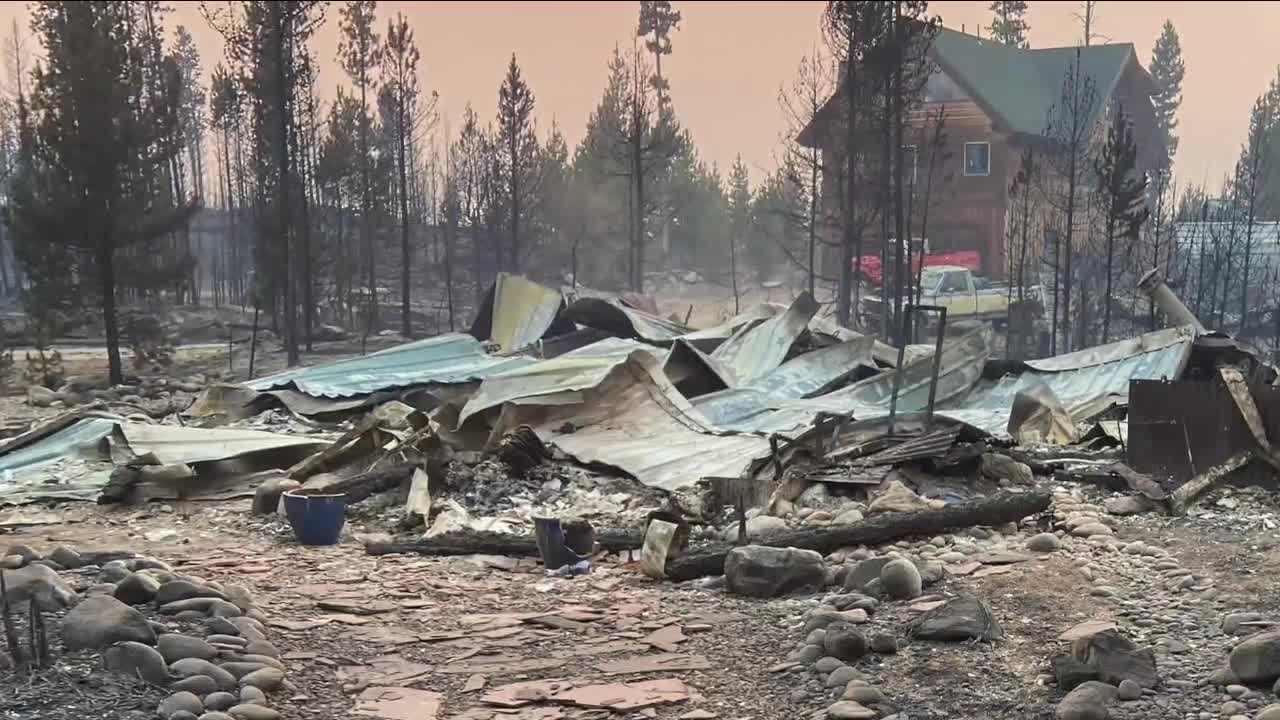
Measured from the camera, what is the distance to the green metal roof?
1362 inches

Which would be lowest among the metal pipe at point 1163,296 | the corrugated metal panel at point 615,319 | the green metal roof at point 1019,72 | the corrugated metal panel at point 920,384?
the corrugated metal panel at point 920,384

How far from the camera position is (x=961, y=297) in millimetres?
26234

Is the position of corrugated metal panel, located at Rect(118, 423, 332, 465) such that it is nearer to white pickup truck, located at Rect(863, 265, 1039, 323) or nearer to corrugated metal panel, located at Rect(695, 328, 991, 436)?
corrugated metal panel, located at Rect(695, 328, 991, 436)

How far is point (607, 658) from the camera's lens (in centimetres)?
504

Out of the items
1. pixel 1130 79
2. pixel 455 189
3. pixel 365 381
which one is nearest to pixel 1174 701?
pixel 365 381

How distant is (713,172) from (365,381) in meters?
45.2

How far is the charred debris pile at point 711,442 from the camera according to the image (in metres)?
7.45

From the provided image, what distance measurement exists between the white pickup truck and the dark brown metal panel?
56.7ft

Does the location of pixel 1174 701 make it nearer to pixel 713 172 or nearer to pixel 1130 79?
pixel 1130 79

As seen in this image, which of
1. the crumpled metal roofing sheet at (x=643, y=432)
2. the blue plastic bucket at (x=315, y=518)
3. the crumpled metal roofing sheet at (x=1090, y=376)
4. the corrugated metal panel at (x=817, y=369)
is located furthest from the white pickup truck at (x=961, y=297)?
the blue plastic bucket at (x=315, y=518)

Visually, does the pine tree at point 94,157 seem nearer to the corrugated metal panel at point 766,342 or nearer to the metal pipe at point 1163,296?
the corrugated metal panel at point 766,342

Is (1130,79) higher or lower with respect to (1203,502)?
higher

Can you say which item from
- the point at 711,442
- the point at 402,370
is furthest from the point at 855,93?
the point at 711,442

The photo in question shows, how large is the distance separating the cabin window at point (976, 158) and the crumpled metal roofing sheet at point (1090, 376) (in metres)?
23.3
